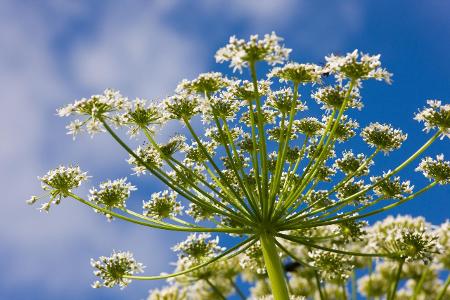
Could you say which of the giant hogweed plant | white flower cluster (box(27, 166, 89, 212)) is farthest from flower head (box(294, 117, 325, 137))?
white flower cluster (box(27, 166, 89, 212))

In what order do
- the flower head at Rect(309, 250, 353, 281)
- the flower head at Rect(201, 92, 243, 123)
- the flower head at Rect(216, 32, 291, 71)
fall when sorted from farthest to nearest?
the flower head at Rect(309, 250, 353, 281)
the flower head at Rect(201, 92, 243, 123)
the flower head at Rect(216, 32, 291, 71)

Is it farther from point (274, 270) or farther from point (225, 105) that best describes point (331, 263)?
point (225, 105)

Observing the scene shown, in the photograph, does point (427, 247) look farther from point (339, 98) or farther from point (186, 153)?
point (186, 153)

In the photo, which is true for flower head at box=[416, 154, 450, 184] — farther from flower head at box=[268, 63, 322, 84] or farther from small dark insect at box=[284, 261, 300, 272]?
small dark insect at box=[284, 261, 300, 272]

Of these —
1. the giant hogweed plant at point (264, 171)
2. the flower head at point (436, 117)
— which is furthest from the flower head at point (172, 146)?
the flower head at point (436, 117)

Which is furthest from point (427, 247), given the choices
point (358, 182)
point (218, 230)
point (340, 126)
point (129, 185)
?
point (129, 185)
